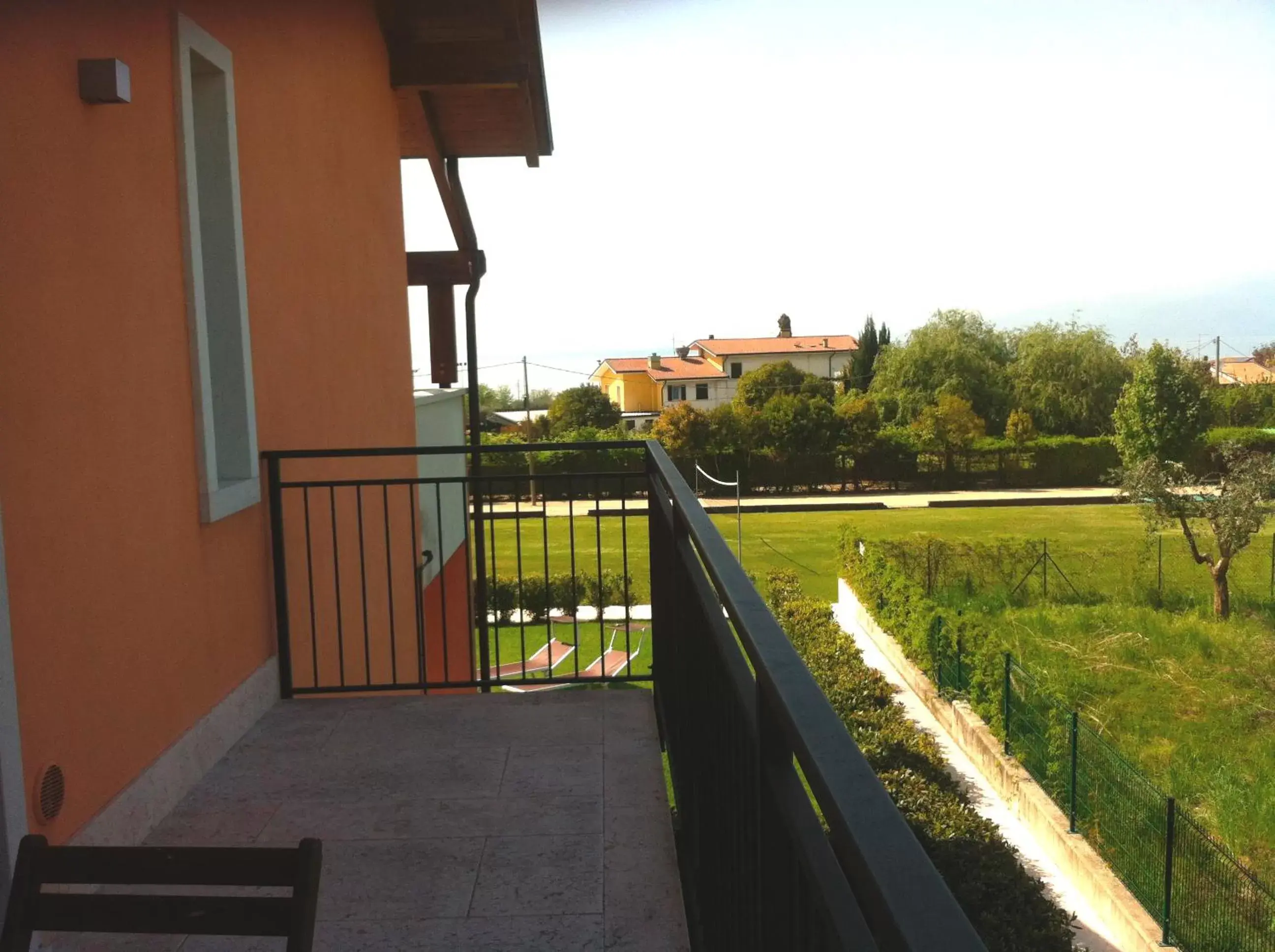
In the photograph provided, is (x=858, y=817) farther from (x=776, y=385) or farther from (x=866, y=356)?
(x=866, y=356)

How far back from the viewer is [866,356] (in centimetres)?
6225

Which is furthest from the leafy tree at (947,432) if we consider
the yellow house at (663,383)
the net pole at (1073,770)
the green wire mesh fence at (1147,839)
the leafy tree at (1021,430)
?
the net pole at (1073,770)

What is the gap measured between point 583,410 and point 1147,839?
129 ft

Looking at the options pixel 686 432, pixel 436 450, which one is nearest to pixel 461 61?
pixel 436 450

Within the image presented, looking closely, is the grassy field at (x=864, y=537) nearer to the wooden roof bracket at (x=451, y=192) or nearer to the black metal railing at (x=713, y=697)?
the wooden roof bracket at (x=451, y=192)

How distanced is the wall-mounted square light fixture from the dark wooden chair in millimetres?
1756

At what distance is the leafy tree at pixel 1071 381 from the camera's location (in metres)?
45.3

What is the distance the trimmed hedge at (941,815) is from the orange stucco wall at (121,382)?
1.68 metres

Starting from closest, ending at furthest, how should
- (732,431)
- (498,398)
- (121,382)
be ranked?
1. (121,382)
2. (732,431)
3. (498,398)

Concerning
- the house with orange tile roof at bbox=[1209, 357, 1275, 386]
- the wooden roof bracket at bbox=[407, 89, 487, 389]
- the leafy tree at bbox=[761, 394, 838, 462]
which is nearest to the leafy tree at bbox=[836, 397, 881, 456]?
the leafy tree at bbox=[761, 394, 838, 462]

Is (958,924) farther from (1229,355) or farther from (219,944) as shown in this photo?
(1229,355)

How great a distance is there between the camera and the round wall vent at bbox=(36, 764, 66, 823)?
2299 mm

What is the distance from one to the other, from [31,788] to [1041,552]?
2052cm

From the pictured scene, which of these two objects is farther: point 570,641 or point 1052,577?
point 1052,577
